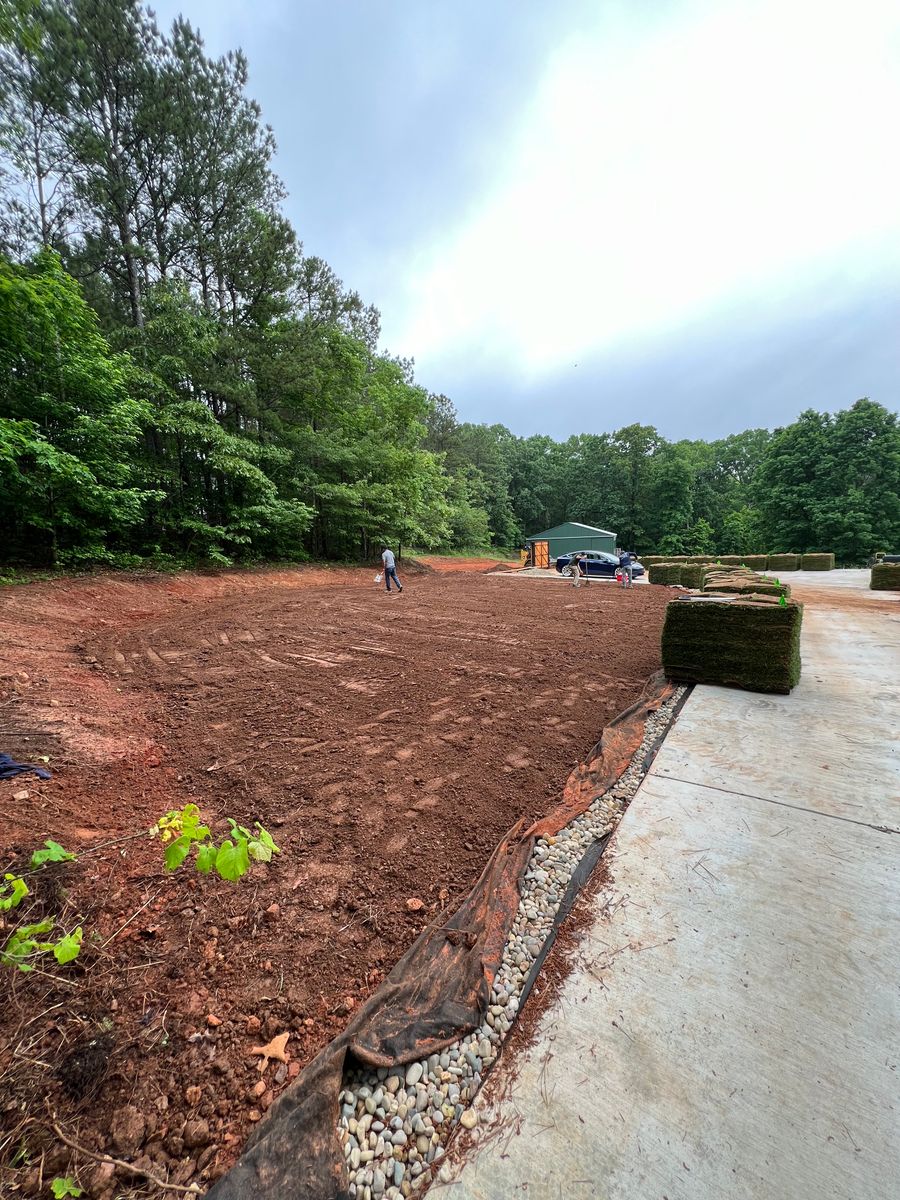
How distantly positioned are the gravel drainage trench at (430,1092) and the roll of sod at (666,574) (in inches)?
623

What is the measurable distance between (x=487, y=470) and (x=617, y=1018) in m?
45.4

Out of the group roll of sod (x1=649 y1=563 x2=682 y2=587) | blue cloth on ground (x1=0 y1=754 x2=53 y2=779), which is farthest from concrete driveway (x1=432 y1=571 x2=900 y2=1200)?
roll of sod (x1=649 y1=563 x2=682 y2=587)

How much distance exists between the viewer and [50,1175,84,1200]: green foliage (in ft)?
3.26

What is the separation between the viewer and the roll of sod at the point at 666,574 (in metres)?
15.5

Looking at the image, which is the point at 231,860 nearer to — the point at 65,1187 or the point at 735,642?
the point at 65,1187

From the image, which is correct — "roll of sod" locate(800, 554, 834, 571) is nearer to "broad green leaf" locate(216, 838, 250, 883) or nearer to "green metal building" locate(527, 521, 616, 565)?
"green metal building" locate(527, 521, 616, 565)

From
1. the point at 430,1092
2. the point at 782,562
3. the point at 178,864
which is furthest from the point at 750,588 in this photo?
the point at 782,562

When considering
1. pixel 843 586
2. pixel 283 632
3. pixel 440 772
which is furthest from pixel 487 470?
pixel 440 772

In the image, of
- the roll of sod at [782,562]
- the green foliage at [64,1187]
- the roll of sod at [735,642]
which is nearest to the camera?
the green foliage at [64,1187]

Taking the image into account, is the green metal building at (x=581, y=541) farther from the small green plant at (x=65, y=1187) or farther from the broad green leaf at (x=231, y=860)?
the small green plant at (x=65, y=1187)

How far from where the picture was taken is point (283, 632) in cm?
700

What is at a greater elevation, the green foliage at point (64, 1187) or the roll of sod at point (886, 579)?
the roll of sod at point (886, 579)

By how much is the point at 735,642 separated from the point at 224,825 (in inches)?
184

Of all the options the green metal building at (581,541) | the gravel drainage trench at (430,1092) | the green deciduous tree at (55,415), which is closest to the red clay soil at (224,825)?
the gravel drainage trench at (430,1092)
